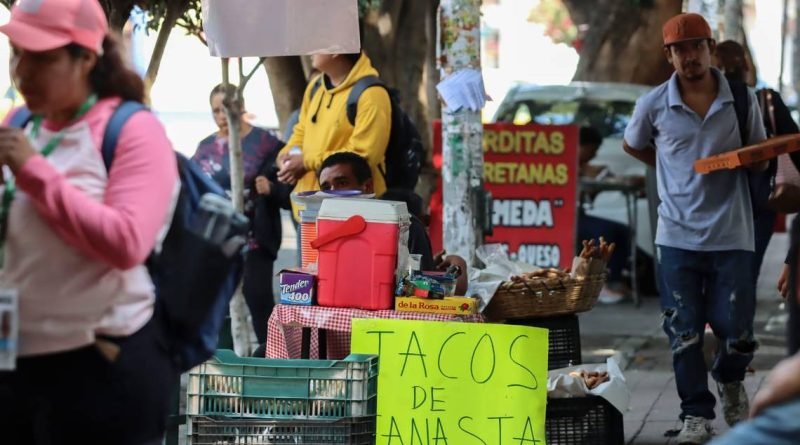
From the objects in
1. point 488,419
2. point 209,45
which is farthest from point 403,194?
point 488,419

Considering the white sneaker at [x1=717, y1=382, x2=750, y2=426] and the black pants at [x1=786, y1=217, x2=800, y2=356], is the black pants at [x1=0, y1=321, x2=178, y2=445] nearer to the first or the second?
the black pants at [x1=786, y1=217, x2=800, y2=356]

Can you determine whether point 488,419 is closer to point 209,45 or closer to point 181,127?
point 209,45

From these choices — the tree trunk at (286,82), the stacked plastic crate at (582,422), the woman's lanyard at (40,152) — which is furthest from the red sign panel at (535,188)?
the woman's lanyard at (40,152)

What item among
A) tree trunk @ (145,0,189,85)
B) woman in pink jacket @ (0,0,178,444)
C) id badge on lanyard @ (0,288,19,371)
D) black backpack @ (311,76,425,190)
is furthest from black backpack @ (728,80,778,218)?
id badge on lanyard @ (0,288,19,371)

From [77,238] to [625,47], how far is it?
659 inches

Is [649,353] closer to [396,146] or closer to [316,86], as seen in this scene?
[396,146]

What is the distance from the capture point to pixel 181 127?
107 feet

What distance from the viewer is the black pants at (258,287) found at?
876 centimetres

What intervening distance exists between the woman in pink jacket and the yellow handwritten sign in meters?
2.12

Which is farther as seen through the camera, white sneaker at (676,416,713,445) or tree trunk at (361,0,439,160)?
tree trunk at (361,0,439,160)

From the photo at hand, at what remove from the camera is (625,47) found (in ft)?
64.0

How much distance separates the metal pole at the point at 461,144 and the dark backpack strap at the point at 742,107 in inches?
75.7

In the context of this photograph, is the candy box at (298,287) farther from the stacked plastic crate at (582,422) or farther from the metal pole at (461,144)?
the metal pole at (461,144)

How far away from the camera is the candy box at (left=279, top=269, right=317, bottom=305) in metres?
5.94
